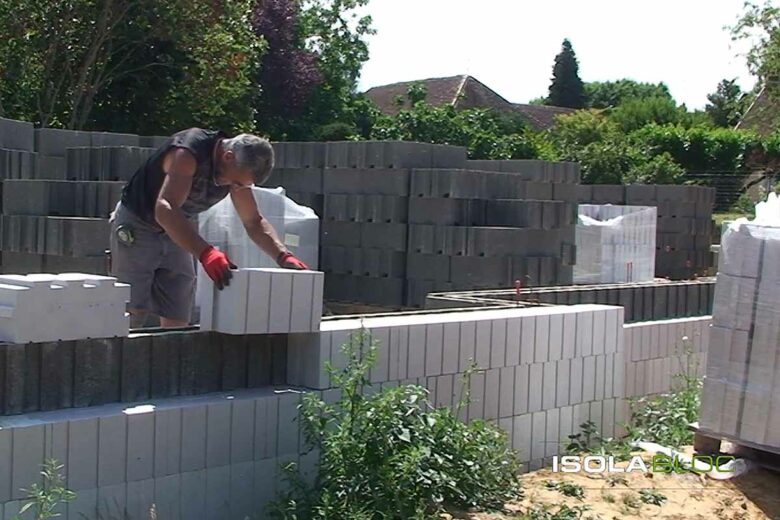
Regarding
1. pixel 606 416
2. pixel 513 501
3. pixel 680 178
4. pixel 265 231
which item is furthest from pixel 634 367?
pixel 680 178

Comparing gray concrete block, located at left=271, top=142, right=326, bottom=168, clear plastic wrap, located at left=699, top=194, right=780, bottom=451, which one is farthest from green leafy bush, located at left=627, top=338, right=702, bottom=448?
gray concrete block, located at left=271, top=142, right=326, bottom=168

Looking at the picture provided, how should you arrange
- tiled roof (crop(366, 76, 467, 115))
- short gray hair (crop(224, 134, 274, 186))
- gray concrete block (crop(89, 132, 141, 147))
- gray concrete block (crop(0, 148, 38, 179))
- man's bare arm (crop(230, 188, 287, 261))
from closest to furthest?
short gray hair (crop(224, 134, 274, 186)) < man's bare arm (crop(230, 188, 287, 261)) < gray concrete block (crop(0, 148, 38, 179)) < gray concrete block (crop(89, 132, 141, 147)) < tiled roof (crop(366, 76, 467, 115))

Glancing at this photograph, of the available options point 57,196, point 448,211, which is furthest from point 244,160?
point 448,211

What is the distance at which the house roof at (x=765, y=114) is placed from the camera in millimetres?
28550

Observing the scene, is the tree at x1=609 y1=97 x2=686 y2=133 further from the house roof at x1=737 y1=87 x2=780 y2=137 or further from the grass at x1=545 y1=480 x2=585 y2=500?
the grass at x1=545 y1=480 x2=585 y2=500

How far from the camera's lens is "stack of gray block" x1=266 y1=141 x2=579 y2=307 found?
31.1 ft

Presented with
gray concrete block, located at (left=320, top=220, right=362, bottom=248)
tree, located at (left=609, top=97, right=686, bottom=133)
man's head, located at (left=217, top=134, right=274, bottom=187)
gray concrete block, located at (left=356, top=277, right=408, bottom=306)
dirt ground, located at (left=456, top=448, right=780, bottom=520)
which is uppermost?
tree, located at (left=609, top=97, right=686, bottom=133)

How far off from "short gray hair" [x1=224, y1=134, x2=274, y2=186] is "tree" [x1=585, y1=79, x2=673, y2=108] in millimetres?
73693

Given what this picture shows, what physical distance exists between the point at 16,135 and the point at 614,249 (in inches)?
243

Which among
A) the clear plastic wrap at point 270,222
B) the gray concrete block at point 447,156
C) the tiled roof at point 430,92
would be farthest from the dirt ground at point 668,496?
the tiled roof at point 430,92

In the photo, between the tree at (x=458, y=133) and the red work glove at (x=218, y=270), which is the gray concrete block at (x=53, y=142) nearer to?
the red work glove at (x=218, y=270)

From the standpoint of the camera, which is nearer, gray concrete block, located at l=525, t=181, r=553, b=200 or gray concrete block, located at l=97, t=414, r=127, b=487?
gray concrete block, located at l=97, t=414, r=127, b=487

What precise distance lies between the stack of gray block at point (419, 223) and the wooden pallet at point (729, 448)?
396 cm

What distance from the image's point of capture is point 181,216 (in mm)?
4148
